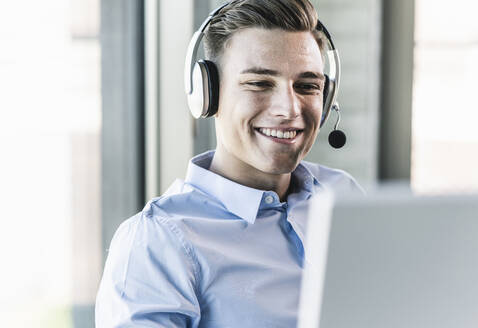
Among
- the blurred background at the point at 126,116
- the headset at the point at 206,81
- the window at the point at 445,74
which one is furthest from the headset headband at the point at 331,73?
A: the window at the point at 445,74

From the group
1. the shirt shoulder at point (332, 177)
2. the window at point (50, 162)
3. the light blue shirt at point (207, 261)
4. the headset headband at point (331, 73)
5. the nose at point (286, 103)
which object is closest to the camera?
the light blue shirt at point (207, 261)

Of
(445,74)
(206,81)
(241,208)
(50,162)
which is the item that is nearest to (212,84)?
(206,81)

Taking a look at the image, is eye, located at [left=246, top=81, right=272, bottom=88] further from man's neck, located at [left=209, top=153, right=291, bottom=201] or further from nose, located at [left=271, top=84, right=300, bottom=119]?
man's neck, located at [left=209, top=153, right=291, bottom=201]

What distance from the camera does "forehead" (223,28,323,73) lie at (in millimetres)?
1122

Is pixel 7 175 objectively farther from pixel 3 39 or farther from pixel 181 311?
pixel 181 311

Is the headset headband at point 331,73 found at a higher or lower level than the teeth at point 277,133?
higher

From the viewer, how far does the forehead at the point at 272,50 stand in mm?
1122

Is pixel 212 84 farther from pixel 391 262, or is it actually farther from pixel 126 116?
pixel 126 116

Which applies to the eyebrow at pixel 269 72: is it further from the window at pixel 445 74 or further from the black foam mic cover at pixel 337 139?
the window at pixel 445 74

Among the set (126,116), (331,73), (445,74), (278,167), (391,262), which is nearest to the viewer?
(391,262)

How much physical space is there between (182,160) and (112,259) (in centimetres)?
107

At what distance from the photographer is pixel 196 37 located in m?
1.22

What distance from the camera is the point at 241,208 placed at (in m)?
1.13

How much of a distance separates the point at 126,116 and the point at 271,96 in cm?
104
